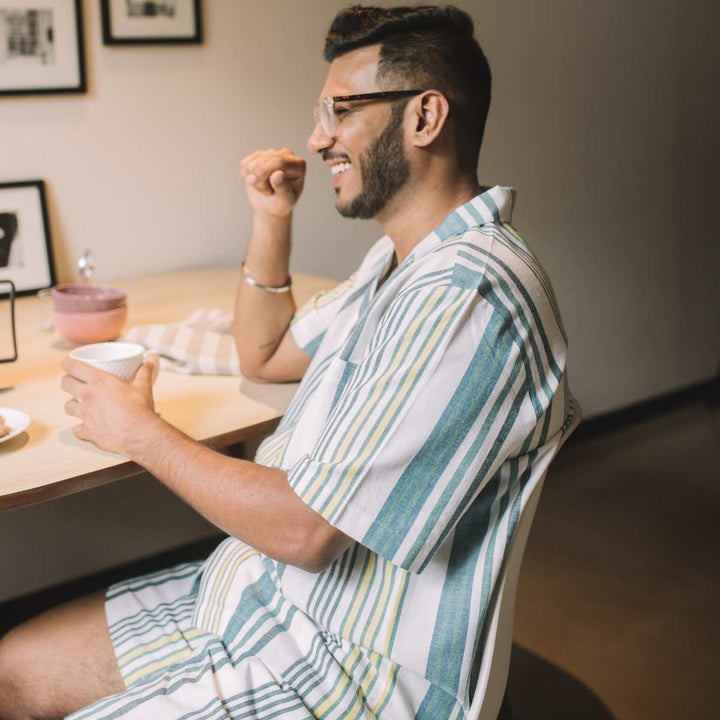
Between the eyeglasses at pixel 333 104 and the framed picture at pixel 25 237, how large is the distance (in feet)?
3.19

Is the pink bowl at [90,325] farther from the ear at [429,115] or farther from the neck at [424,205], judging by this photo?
the ear at [429,115]

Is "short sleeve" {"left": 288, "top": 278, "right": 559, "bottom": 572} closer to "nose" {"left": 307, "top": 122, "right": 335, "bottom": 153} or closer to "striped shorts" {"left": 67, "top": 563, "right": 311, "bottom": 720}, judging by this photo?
"striped shorts" {"left": 67, "top": 563, "right": 311, "bottom": 720}

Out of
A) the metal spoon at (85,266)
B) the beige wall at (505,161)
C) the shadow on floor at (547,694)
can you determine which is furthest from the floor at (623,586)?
the metal spoon at (85,266)

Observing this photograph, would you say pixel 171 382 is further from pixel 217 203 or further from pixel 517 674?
pixel 517 674

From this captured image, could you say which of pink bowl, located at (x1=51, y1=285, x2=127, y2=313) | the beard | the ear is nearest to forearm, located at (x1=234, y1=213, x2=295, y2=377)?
pink bowl, located at (x1=51, y1=285, x2=127, y2=313)

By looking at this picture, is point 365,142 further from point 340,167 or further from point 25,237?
point 25,237

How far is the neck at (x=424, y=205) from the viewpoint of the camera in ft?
4.20

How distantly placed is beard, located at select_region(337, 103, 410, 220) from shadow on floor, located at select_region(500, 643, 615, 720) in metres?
1.19

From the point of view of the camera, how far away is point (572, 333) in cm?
335

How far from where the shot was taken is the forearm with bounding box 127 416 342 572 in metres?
1.03

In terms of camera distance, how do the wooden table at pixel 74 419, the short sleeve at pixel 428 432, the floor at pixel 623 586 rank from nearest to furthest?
the short sleeve at pixel 428 432
the wooden table at pixel 74 419
the floor at pixel 623 586

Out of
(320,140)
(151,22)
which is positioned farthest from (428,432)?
(151,22)

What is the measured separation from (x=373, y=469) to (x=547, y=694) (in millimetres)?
1325

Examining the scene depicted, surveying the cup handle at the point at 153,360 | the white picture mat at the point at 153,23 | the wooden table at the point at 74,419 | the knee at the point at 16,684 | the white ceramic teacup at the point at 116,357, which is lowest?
the knee at the point at 16,684
